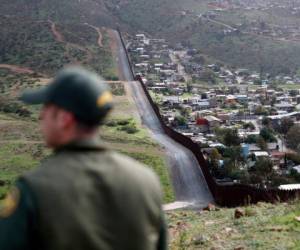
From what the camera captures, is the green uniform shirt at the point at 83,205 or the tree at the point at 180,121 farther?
the tree at the point at 180,121

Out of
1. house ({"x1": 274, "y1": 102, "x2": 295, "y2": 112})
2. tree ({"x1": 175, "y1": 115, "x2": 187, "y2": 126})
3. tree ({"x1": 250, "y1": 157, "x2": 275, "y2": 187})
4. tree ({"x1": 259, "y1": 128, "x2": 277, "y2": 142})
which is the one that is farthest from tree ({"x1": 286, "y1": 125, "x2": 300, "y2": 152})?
house ({"x1": 274, "y1": 102, "x2": 295, "y2": 112})

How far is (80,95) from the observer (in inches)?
88.8

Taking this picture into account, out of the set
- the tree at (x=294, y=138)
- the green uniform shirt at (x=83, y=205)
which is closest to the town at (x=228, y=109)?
the tree at (x=294, y=138)

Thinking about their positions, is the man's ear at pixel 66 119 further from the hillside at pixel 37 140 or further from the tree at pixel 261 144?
the tree at pixel 261 144

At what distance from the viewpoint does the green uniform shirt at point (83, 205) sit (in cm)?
212

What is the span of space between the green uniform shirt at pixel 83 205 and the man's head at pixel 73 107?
0.18 feet

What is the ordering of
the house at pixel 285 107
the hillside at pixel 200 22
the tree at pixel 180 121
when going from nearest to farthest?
the tree at pixel 180 121 → the house at pixel 285 107 → the hillside at pixel 200 22

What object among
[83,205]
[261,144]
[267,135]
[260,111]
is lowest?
[261,144]

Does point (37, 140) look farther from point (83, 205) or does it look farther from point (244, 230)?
point (83, 205)

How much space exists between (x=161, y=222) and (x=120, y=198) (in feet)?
1.14

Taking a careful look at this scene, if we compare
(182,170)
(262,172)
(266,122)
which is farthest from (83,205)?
(266,122)

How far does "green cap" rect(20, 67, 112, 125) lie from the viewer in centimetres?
225

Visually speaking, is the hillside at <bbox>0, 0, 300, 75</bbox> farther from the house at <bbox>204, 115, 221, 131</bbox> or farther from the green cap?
the green cap

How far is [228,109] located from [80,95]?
47060 millimetres
